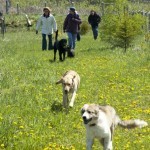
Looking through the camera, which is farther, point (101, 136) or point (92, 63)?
point (92, 63)

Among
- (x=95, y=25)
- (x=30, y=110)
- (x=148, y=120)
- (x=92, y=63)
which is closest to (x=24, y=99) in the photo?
(x=30, y=110)

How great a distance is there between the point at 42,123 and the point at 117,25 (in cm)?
1223

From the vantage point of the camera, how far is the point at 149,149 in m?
6.61

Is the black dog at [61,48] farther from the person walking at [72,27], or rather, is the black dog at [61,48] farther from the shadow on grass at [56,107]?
the shadow on grass at [56,107]

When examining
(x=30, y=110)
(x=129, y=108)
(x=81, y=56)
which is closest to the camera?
(x=30, y=110)

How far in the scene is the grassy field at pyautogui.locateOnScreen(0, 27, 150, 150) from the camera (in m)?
6.91

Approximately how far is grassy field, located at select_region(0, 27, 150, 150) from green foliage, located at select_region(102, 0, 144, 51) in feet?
7.99

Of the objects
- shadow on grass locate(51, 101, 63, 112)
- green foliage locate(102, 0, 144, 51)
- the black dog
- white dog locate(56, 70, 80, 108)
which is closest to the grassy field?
shadow on grass locate(51, 101, 63, 112)

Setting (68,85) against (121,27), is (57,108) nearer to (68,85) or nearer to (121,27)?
(68,85)

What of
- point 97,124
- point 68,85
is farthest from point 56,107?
point 97,124

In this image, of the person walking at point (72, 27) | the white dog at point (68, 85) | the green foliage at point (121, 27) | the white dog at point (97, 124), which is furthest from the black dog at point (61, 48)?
the white dog at point (97, 124)

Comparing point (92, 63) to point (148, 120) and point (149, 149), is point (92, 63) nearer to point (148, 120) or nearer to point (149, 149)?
point (148, 120)

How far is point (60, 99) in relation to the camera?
9.98 meters

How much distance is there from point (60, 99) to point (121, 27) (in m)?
10.0
